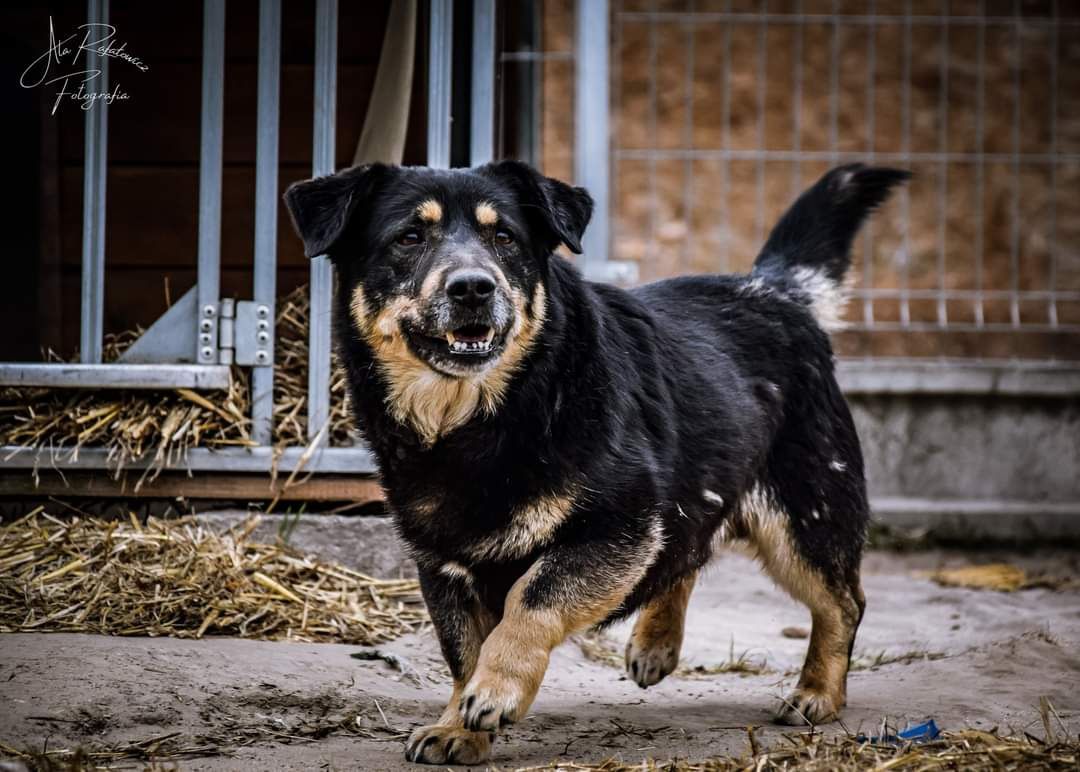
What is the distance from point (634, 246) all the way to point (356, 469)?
18.0 feet

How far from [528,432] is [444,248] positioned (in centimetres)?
57

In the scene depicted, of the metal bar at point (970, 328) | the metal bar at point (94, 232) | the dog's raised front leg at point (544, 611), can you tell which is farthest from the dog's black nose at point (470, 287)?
the metal bar at point (970, 328)

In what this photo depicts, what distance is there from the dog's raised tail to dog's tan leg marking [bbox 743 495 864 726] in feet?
2.85

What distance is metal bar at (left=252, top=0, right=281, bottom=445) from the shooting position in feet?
16.3

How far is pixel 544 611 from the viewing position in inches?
127

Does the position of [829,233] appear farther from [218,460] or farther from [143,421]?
[143,421]

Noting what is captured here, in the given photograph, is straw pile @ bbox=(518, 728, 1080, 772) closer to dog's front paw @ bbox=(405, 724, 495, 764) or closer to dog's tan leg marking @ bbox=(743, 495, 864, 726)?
dog's front paw @ bbox=(405, 724, 495, 764)

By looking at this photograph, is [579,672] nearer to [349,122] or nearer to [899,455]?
[349,122]

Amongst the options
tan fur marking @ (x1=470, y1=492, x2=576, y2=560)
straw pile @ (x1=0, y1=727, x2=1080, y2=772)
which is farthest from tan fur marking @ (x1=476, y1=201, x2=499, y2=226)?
straw pile @ (x1=0, y1=727, x2=1080, y2=772)

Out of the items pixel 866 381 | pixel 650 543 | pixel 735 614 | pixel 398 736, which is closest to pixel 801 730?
pixel 650 543

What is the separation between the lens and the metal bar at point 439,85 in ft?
16.3

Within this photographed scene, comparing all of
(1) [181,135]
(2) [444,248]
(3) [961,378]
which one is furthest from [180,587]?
(3) [961,378]

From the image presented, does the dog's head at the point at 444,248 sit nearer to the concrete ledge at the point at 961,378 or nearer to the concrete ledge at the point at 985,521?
the concrete ledge at the point at 961,378

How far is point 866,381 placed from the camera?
781cm
